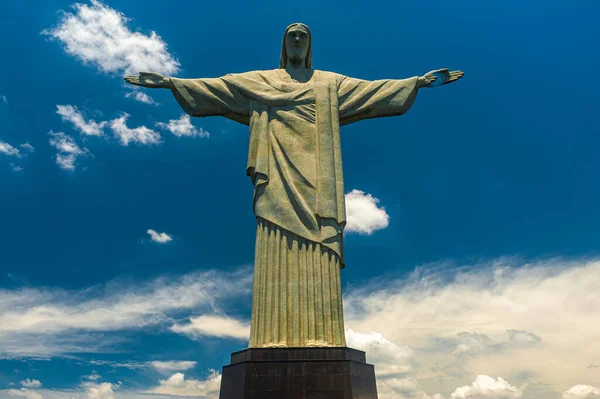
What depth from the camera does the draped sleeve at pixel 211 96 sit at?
45.6ft

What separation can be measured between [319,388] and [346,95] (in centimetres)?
759

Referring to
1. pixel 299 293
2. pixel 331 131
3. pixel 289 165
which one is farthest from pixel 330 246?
pixel 331 131

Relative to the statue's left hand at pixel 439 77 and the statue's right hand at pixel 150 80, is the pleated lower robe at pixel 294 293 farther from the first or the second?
the statue's left hand at pixel 439 77

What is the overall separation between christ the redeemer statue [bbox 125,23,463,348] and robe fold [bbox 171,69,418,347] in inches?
0.9

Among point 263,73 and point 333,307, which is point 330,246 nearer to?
point 333,307

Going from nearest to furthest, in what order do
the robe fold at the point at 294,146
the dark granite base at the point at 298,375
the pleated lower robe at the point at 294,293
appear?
the dark granite base at the point at 298,375, the pleated lower robe at the point at 294,293, the robe fold at the point at 294,146

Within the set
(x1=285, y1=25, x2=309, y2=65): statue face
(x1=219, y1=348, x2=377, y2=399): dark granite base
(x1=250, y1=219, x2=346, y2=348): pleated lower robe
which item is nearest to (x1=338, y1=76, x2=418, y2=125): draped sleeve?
(x1=285, y1=25, x2=309, y2=65): statue face

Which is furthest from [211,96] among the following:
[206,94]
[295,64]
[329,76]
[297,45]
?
[329,76]

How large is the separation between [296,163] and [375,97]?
3228mm

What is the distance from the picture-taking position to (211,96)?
45.8 feet

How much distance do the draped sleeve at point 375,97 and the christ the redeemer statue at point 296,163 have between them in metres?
0.03

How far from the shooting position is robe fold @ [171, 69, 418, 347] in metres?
11.6

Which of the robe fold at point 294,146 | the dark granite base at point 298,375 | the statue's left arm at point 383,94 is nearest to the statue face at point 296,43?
the robe fold at point 294,146

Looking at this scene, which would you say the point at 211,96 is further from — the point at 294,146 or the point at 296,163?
the point at 296,163
